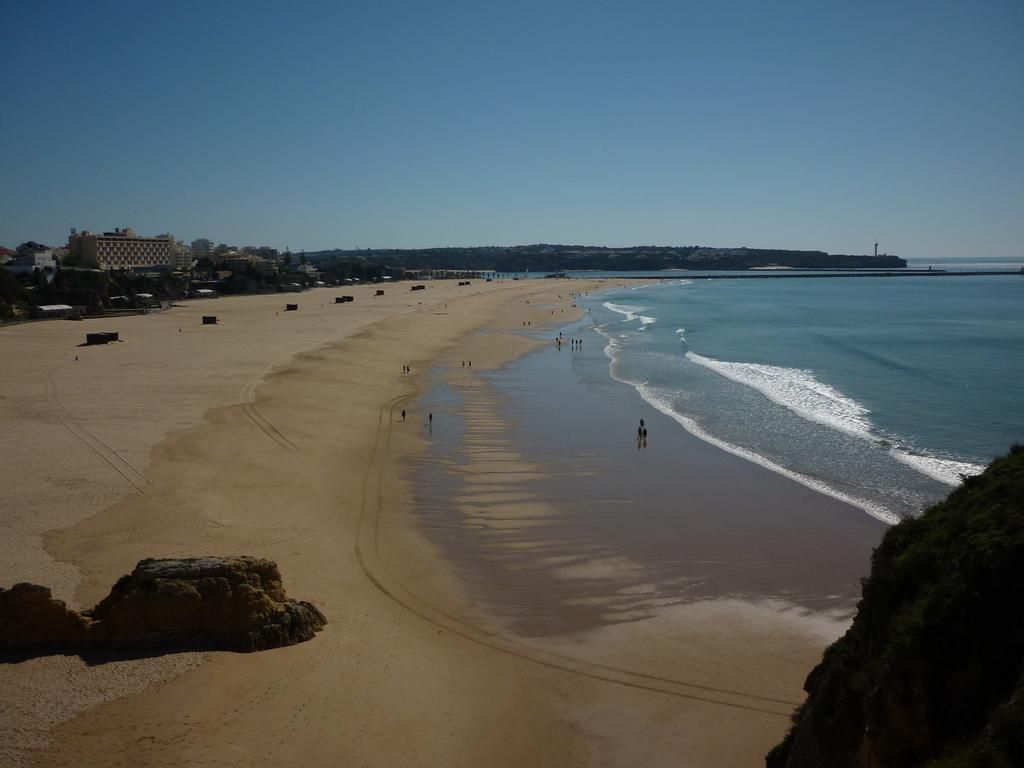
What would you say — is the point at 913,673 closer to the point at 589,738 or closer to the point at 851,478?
the point at 589,738

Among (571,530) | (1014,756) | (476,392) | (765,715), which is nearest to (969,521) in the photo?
(1014,756)

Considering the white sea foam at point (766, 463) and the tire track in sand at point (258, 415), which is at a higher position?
the tire track in sand at point (258, 415)

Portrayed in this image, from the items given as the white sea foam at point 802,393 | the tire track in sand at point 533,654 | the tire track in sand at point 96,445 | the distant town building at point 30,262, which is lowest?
the tire track in sand at point 533,654

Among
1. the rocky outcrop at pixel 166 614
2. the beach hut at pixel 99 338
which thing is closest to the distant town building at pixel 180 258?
the beach hut at pixel 99 338

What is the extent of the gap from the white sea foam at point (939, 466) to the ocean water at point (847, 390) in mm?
54

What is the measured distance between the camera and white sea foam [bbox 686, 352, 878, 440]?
2956 centimetres

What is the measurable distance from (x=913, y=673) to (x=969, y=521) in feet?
5.25

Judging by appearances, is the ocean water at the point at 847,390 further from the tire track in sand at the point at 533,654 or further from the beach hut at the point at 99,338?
the beach hut at the point at 99,338

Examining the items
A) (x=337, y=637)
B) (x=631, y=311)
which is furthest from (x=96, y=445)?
(x=631, y=311)

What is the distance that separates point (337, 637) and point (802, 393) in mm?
28537

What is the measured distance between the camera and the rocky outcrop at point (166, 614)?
11039mm

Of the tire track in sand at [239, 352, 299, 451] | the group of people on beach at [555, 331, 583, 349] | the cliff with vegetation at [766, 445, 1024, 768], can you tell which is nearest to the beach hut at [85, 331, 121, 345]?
the tire track in sand at [239, 352, 299, 451]

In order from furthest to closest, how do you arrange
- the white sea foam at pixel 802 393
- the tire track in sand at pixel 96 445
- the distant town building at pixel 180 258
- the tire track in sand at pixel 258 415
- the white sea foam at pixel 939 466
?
1. the distant town building at pixel 180 258
2. the white sea foam at pixel 802 393
3. the tire track in sand at pixel 258 415
4. the white sea foam at pixel 939 466
5. the tire track in sand at pixel 96 445

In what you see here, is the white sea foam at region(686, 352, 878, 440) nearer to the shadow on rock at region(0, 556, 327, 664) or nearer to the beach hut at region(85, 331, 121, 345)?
the shadow on rock at region(0, 556, 327, 664)
